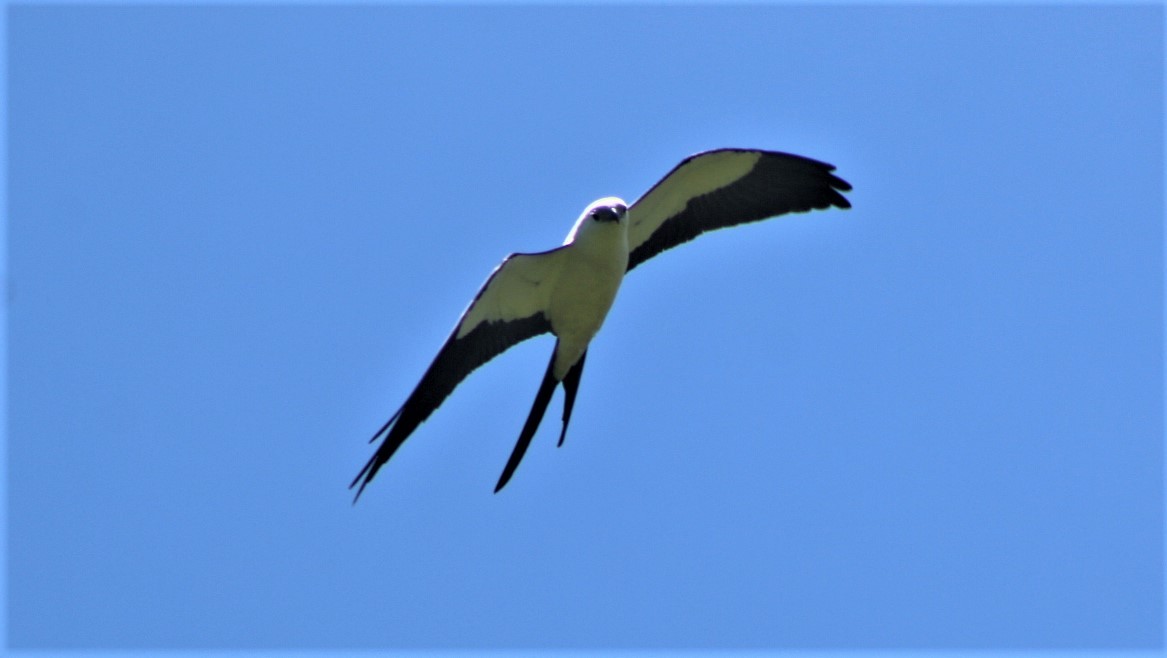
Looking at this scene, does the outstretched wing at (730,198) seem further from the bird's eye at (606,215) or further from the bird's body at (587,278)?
the bird's eye at (606,215)

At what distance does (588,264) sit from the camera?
880 centimetres

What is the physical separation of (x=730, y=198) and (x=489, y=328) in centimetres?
202

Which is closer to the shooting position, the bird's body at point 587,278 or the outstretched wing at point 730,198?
the bird's body at point 587,278

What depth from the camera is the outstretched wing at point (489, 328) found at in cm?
867

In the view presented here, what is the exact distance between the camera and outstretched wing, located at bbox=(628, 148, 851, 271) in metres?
9.51

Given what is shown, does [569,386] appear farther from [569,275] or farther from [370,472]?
[370,472]

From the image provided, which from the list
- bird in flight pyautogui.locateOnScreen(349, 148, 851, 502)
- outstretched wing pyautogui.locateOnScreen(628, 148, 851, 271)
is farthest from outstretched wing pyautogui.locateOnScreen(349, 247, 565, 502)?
outstretched wing pyautogui.locateOnScreen(628, 148, 851, 271)

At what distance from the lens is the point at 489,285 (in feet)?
29.5

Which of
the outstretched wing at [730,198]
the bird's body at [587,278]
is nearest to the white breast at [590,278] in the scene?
the bird's body at [587,278]

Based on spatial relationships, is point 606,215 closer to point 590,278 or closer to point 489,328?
point 590,278

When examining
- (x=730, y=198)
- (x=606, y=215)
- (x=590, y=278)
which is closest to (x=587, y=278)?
(x=590, y=278)

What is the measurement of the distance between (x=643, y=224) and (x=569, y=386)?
4.44 feet

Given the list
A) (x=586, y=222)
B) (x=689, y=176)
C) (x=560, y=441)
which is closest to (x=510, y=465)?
(x=560, y=441)

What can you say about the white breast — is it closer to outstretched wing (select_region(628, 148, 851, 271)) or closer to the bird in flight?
the bird in flight
